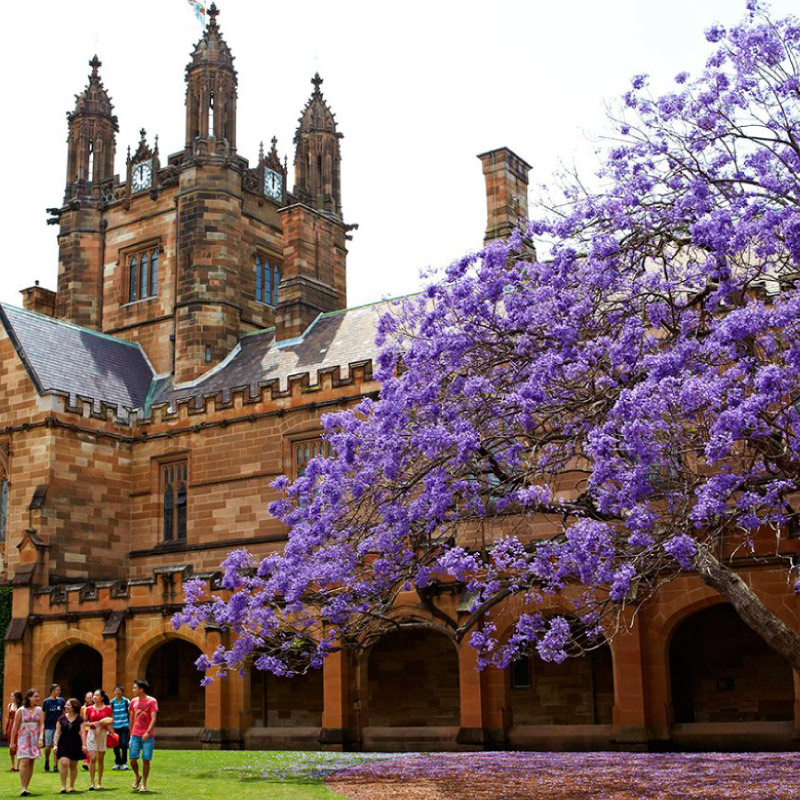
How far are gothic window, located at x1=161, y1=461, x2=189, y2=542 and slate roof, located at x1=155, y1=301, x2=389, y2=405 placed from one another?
1.88 m

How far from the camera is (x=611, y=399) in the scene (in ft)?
47.3

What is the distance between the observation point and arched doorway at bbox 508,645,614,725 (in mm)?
22406

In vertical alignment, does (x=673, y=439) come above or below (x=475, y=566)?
above

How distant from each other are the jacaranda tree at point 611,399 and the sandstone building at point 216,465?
4095 millimetres

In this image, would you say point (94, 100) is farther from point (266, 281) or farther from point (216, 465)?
point (216, 465)

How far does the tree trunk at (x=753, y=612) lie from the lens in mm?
13133

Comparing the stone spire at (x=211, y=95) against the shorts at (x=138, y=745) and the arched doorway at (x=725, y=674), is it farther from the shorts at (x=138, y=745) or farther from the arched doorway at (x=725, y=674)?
the shorts at (x=138, y=745)

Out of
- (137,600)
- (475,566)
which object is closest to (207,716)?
(137,600)

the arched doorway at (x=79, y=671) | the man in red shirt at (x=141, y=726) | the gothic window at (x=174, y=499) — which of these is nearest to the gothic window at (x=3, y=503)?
the arched doorway at (x=79, y=671)

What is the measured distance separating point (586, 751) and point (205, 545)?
1205cm

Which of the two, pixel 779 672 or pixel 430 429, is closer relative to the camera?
pixel 430 429

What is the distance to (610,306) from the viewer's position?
614 inches

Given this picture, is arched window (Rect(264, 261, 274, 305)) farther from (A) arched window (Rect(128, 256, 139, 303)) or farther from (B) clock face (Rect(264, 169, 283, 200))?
(A) arched window (Rect(128, 256, 139, 303))

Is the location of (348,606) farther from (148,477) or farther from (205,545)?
(148,477)
